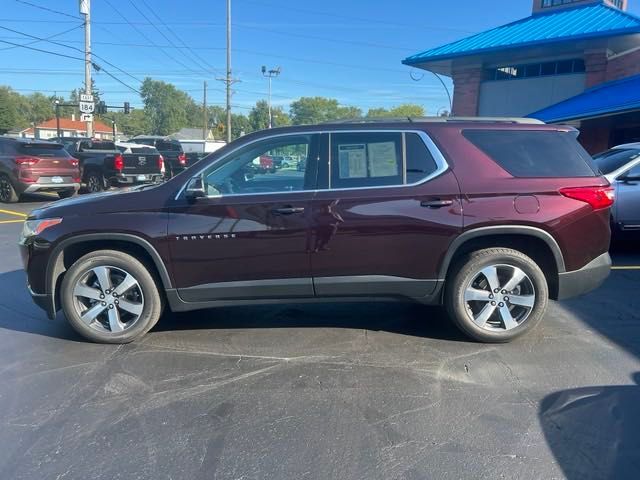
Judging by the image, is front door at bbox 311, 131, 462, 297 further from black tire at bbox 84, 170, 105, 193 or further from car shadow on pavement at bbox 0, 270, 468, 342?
black tire at bbox 84, 170, 105, 193

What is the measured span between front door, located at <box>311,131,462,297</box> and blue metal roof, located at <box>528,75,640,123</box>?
10784mm

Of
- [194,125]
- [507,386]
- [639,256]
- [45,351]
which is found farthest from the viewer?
[194,125]

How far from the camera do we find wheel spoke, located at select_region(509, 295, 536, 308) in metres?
4.04

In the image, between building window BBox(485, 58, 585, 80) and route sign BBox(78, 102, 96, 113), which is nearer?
building window BBox(485, 58, 585, 80)

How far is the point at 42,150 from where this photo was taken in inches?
524

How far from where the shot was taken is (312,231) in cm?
388

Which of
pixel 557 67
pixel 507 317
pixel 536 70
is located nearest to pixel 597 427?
pixel 507 317

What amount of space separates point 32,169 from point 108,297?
1084 centimetres

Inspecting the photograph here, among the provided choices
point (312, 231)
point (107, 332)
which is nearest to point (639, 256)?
point (312, 231)

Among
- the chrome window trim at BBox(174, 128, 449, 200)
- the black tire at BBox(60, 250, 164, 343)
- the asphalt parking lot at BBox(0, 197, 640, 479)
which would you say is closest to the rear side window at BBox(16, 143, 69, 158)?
the asphalt parking lot at BBox(0, 197, 640, 479)

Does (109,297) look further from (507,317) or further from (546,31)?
(546,31)

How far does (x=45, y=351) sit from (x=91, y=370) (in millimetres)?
635

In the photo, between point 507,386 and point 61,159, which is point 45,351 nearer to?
point 507,386

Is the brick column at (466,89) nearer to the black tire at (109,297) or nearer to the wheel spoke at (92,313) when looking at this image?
the black tire at (109,297)
